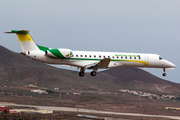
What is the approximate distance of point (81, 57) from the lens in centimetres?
4850

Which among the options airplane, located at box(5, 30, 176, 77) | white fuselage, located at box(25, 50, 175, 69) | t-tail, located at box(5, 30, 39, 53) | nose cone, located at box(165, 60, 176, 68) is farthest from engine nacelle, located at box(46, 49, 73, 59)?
nose cone, located at box(165, 60, 176, 68)

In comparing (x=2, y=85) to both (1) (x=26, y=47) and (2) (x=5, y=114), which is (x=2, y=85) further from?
(1) (x=26, y=47)

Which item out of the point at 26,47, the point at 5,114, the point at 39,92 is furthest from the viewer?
the point at 39,92

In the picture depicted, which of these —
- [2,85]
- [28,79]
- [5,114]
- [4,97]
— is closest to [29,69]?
[28,79]

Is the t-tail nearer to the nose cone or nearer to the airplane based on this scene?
the airplane

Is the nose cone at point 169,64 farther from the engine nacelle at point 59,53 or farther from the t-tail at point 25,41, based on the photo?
the t-tail at point 25,41

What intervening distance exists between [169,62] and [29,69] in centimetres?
13823

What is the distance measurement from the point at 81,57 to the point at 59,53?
3.59m

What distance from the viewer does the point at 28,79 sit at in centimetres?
17388

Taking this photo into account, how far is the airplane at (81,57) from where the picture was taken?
153ft

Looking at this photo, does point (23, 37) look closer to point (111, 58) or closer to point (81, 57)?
point (81, 57)

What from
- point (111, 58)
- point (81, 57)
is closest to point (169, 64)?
point (111, 58)

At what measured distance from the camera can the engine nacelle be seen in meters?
46.7

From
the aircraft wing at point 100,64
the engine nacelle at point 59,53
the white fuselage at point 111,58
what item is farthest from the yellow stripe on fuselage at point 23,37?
the aircraft wing at point 100,64
